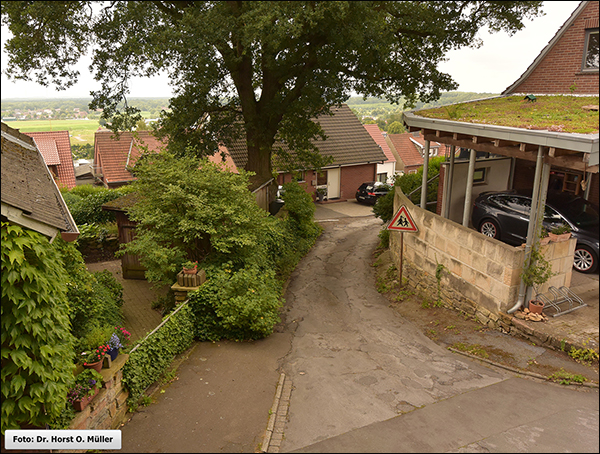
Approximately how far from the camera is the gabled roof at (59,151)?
31.8 meters

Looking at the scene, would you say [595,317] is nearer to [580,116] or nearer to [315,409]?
[580,116]

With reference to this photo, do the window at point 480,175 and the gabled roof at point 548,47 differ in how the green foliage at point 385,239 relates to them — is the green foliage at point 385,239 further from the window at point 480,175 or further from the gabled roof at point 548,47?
the gabled roof at point 548,47

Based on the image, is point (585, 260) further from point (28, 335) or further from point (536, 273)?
point (28, 335)

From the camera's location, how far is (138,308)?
1295 cm

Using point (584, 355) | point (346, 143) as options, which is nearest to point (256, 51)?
point (584, 355)

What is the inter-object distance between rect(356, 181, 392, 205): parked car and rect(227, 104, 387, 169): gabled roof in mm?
2068

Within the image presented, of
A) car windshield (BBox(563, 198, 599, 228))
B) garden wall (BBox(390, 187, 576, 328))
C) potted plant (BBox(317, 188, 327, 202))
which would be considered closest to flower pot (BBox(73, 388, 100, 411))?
garden wall (BBox(390, 187, 576, 328))

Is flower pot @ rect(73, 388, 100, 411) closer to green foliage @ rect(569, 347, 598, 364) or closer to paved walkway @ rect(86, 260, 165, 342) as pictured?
paved walkway @ rect(86, 260, 165, 342)

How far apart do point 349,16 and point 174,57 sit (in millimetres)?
6044

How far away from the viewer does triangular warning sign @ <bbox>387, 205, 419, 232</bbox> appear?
13.6 m

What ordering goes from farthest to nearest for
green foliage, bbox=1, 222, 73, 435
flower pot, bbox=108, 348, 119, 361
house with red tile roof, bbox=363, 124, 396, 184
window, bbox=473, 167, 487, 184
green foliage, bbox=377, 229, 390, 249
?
house with red tile roof, bbox=363, 124, 396, 184 < green foliage, bbox=377, 229, 390, 249 < window, bbox=473, 167, 487, 184 < flower pot, bbox=108, 348, 119, 361 < green foliage, bbox=1, 222, 73, 435

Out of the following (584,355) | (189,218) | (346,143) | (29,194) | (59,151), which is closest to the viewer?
(29,194)

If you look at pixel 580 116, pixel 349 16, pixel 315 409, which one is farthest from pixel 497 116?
pixel 315 409
